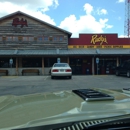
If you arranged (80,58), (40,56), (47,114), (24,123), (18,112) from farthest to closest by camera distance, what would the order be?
(80,58) → (40,56) → (18,112) → (47,114) → (24,123)

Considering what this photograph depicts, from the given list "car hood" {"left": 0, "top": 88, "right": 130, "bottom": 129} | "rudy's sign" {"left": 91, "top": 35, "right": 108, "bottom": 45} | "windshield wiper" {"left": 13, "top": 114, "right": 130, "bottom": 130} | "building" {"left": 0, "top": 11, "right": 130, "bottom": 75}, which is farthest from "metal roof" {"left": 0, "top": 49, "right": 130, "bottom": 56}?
"windshield wiper" {"left": 13, "top": 114, "right": 130, "bottom": 130}

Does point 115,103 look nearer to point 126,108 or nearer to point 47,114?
point 126,108

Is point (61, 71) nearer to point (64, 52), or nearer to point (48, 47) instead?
point (64, 52)

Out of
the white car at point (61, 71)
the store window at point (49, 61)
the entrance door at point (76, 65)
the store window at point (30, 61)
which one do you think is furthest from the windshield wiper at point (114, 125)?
the entrance door at point (76, 65)

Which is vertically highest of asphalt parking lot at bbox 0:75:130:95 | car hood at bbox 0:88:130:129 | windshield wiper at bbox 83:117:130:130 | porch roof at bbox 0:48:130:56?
porch roof at bbox 0:48:130:56

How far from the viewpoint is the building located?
1014 inches

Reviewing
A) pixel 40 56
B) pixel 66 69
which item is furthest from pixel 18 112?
pixel 40 56

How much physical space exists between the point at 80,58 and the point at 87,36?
3.47 metres

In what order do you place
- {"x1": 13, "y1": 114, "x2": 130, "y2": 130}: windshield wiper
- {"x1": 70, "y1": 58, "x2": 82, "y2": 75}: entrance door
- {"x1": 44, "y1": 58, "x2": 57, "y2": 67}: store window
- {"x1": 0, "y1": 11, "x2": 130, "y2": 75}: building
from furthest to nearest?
{"x1": 70, "y1": 58, "x2": 82, "y2": 75}: entrance door, {"x1": 44, "y1": 58, "x2": 57, "y2": 67}: store window, {"x1": 0, "y1": 11, "x2": 130, "y2": 75}: building, {"x1": 13, "y1": 114, "x2": 130, "y2": 130}: windshield wiper

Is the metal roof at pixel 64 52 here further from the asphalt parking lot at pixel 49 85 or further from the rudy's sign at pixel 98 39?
the asphalt parking lot at pixel 49 85

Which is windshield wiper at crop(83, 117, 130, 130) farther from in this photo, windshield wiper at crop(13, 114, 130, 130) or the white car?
the white car

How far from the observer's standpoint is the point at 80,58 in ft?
87.6

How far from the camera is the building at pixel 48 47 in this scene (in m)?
25.8

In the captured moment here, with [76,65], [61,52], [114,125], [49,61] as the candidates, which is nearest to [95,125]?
[114,125]
